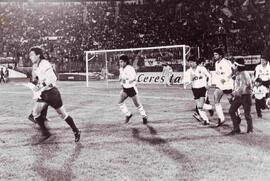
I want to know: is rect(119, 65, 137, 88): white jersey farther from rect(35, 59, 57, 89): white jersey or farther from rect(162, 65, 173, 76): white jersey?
rect(162, 65, 173, 76): white jersey

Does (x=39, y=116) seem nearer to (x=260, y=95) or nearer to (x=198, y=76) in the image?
(x=198, y=76)

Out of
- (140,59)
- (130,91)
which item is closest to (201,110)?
(130,91)

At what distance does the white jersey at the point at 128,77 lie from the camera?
1181cm

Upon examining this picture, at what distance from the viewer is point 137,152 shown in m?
8.00

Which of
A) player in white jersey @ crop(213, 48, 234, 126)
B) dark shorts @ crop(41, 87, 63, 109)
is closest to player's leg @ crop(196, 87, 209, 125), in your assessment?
player in white jersey @ crop(213, 48, 234, 126)

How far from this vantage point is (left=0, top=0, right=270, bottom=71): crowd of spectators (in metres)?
35.0

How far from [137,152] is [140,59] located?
26.2 m

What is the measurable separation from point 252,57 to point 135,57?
861cm

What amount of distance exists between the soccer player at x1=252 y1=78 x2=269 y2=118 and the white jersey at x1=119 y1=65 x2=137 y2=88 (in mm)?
3806

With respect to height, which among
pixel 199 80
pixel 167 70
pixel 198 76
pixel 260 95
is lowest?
pixel 260 95

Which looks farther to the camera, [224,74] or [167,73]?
[167,73]

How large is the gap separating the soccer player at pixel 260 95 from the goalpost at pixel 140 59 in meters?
16.0

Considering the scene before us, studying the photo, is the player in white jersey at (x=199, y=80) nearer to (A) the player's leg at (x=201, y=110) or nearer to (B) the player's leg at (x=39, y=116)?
(A) the player's leg at (x=201, y=110)

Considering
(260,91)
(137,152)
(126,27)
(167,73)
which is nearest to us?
(137,152)
